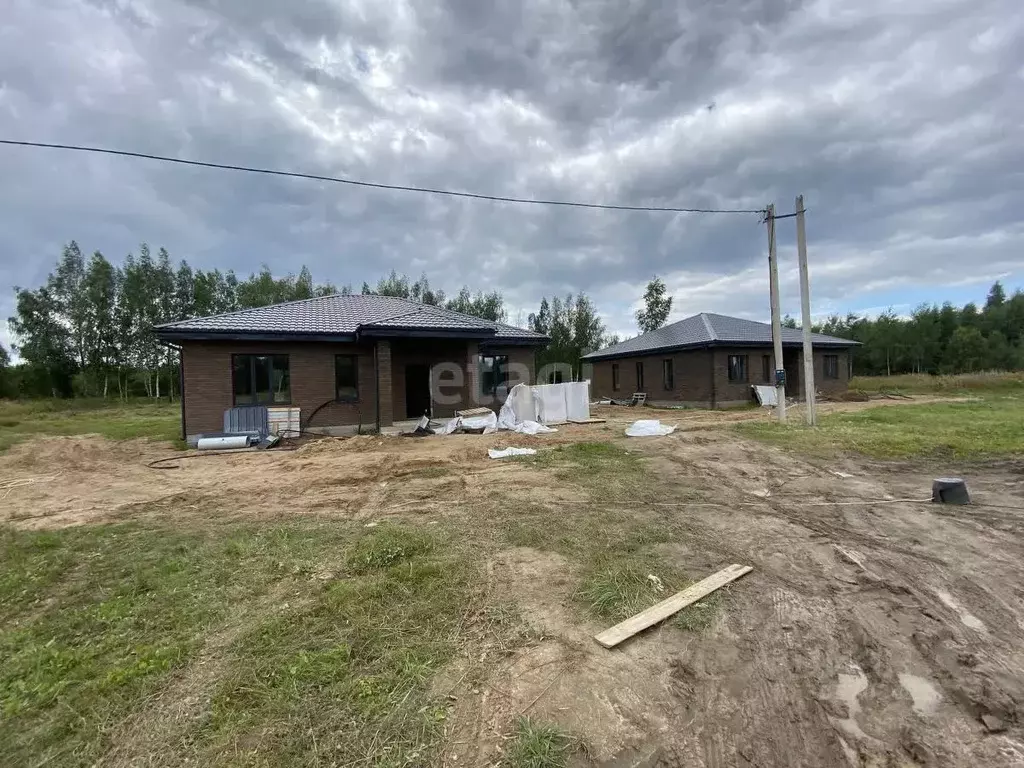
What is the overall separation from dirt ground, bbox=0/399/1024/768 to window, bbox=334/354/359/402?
7.01 metres

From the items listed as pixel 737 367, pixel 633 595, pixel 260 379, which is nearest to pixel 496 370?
pixel 260 379

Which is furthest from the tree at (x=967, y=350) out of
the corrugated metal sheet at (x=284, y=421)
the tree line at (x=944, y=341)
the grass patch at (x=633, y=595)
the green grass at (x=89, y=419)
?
the green grass at (x=89, y=419)

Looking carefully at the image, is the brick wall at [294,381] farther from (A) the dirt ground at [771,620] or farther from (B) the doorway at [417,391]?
Answer: (A) the dirt ground at [771,620]

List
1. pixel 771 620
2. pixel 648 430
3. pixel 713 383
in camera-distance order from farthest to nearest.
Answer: pixel 713 383 → pixel 648 430 → pixel 771 620

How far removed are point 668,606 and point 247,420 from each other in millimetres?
13282

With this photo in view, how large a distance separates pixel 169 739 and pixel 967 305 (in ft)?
273

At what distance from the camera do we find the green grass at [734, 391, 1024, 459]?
8.95 meters

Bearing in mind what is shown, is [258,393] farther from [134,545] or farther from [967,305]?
[967,305]

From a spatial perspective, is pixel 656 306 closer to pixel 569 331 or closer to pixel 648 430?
pixel 569 331

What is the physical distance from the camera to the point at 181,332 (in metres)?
12.6

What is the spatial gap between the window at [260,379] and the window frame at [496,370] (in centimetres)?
655

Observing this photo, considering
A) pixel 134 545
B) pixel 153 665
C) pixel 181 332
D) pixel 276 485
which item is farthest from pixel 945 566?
pixel 181 332

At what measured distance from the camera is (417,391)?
17.0 metres

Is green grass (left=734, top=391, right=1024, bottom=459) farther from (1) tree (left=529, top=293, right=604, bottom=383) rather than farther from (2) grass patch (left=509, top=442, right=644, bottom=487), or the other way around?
(1) tree (left=529, top=293, right=604, bottom=383)
